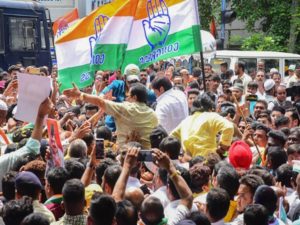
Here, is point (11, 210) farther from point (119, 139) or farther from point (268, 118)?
point (268, 118)

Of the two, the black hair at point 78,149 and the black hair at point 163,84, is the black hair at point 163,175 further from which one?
the black hair at point 163,84

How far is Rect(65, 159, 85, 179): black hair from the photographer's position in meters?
6.50

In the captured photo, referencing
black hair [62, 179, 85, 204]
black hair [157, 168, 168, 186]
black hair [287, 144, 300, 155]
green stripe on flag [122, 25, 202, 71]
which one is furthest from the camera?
green stripe on flag [122, 25, 202, 71]

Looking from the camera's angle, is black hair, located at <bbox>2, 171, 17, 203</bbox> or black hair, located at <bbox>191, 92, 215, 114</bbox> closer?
black hair, located at <bbox>2, 171, 17, 203</bbox>

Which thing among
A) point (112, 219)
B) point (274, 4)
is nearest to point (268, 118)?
point (112, 219)

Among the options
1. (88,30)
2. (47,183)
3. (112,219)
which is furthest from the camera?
(88,30)

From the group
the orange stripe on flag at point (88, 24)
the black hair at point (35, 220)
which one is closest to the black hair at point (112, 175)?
the black hair at point (35, 220)

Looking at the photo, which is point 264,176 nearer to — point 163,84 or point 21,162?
point 21,162

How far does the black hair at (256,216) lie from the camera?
17.4 feet

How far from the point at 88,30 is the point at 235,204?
545 cm

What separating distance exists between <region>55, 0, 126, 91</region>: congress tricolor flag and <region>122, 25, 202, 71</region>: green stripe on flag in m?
0.67

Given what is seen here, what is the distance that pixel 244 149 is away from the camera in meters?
7.50

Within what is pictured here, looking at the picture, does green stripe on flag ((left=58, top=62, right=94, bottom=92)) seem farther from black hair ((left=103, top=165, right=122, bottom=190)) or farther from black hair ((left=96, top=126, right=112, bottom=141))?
black hair ((left=103, top=165, right=122, bottom=190))

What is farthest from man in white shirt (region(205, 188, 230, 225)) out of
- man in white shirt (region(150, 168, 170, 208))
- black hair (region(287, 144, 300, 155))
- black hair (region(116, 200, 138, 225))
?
black hair (region(287, 144, 300, 155))
